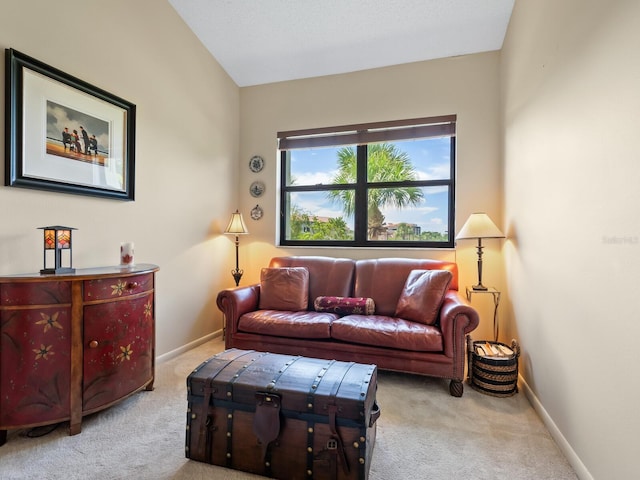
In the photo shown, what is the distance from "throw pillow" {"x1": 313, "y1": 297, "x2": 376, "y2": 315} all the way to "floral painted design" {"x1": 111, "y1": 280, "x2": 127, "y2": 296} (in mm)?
1554

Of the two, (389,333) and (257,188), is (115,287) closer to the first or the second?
(389,333)

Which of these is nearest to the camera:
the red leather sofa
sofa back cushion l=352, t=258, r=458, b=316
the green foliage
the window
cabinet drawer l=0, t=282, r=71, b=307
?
cabinet drawer l=0, t=282, r=71, b=307

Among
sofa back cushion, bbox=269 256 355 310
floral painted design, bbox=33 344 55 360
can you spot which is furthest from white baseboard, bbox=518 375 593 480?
floral painted design, bbox=33 344 55 360

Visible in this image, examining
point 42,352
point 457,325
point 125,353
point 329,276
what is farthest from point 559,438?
point 42,352

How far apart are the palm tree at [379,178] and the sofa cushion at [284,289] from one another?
3.23 ft

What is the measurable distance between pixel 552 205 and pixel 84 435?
9.36ft

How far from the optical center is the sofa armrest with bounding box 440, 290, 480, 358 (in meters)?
2.18

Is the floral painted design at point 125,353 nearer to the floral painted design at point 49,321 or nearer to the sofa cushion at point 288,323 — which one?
the floral painted design at point 49,321

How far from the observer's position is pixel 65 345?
1707 millimetres

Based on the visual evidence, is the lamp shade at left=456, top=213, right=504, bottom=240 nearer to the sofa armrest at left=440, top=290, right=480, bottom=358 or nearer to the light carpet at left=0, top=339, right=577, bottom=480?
the sofa armrest at left=440, top=290, right=480, bottom=358

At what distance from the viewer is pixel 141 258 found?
261 cm

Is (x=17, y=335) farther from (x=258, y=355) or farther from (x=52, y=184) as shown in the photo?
(x=258, y=355)

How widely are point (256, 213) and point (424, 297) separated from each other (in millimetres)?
2170

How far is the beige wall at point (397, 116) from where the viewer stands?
3.07 metres
